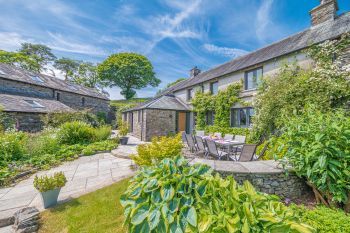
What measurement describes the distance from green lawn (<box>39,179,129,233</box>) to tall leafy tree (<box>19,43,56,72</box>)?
39.7 m

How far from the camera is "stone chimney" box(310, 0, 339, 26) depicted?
9.84 metres

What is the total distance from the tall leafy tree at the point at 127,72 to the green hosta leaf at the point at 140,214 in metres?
41.2

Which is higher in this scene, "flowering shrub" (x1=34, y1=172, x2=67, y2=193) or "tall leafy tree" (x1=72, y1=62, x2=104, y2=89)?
"tall leafy tree" (x1=72, y1=62, x2=104, y2=89)

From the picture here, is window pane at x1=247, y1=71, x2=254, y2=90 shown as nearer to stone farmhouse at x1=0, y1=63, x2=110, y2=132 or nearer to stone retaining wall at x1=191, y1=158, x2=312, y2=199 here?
stone retaining wall at x1=191, y1=158, x2=312, y2=199

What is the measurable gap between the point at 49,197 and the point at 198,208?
3.70 meters

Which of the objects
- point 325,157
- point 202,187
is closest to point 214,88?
point 325,157

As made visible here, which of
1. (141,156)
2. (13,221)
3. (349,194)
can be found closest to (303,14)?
(349,194)

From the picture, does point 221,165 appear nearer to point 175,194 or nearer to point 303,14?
point 175,194

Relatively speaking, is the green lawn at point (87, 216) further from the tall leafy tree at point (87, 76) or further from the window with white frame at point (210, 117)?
the tall leafy tree at point (87, 76)

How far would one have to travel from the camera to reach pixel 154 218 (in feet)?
5.75

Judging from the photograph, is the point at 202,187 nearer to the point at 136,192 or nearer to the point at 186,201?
the point at 186,201

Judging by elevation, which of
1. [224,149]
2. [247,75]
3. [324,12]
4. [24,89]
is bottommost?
[224,149]

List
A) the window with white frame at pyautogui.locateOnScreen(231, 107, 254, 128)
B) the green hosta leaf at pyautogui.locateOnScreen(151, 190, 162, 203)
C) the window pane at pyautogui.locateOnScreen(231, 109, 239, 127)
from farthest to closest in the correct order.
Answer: the window pane at pyautogui.locateOnScreen(231, 109, 239, 127) → the window with white frame at pyautogui.locateOnScreen(231, 107, 254, 128) → the green hosta leaf at pyautogui.locateOnScreen(151, 190, 162, 203)

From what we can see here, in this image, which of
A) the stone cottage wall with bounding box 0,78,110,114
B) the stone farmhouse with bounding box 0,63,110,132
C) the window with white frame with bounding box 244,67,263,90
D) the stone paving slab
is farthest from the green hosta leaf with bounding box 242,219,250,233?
the stone cottage wall with bounding box 0,78,110,114
